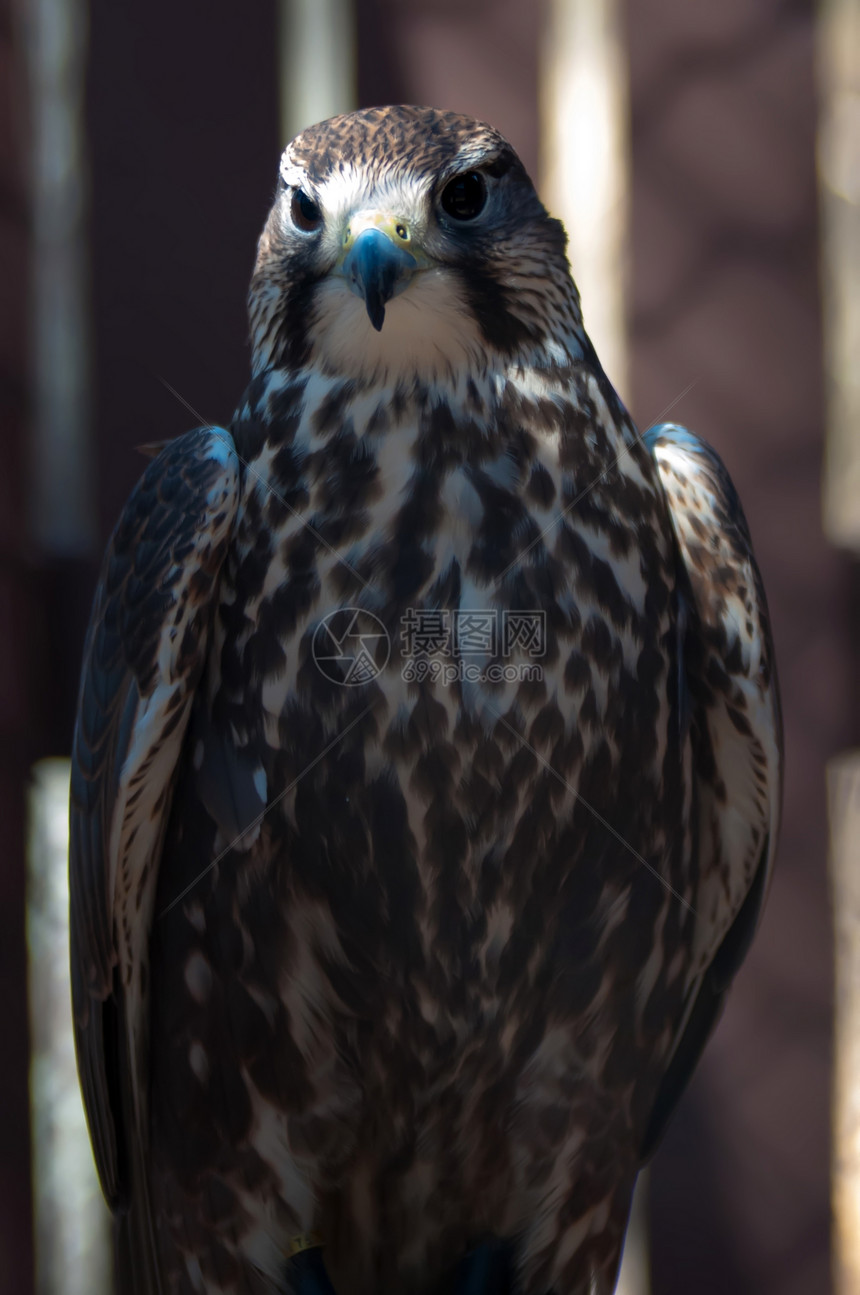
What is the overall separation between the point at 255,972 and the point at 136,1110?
28cm

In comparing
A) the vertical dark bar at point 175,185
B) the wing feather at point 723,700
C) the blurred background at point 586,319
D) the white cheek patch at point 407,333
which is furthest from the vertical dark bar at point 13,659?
Answer: the wing feather at point 723,700

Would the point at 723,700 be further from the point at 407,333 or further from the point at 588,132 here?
the point at 588,132

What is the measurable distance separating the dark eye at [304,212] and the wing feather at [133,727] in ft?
0.83

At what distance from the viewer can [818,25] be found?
1774 mm

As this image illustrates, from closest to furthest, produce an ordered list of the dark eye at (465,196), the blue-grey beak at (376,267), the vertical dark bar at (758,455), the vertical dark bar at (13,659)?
the blue-grey beak at (376,267) → the dark eye at (465,196) → the vertical dark bar at (13,659) → the vertical dark bar at (758,455)

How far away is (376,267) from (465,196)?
19 cm

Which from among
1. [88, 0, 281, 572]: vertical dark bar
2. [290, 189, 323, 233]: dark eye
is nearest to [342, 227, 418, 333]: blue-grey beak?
[290, 189, 323, 233]: dark eye

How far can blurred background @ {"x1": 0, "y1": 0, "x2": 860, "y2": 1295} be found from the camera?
1.72 meters

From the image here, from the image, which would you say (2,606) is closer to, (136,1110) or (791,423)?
(136,1110)

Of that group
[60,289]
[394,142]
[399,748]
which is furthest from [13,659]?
[394,142]

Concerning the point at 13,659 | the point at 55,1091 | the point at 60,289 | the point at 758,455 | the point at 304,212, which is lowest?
the point at 55,1091

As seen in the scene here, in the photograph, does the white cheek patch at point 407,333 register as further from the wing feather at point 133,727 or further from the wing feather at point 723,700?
the wing feather at point 723,700

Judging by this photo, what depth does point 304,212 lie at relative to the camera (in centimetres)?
116

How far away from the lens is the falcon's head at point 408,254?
42.8 inches
